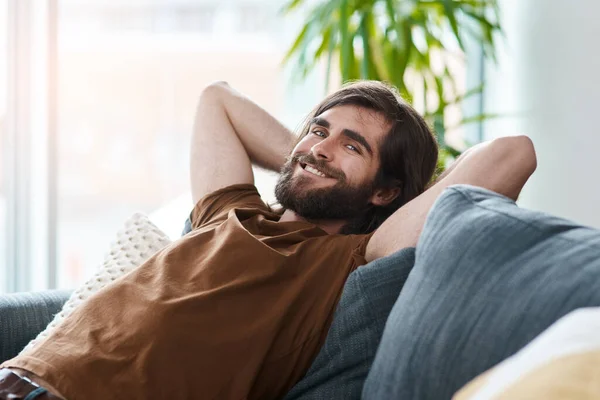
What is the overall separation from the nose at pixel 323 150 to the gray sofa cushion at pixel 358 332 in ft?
1.39

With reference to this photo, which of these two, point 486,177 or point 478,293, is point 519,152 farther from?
point 478,293

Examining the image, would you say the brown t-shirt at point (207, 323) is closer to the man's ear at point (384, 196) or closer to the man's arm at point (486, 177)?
the man's arm at point (486, 177)

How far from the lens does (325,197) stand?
1.85 m

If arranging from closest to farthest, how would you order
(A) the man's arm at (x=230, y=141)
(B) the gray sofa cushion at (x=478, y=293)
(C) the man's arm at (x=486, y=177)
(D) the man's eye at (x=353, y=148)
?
(B) the gray sofa cushion at (x=478, y=293)
(C) the man's arm at (x=486, y=177)
(D) the man's eye at (x=353, y=148)
(A) the man's arm at (x=230, y=141)

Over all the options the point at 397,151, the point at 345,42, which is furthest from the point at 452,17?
the point at 397,151

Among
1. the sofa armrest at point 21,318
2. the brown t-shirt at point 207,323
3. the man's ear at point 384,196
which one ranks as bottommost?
the sofa armrest at point 21,318

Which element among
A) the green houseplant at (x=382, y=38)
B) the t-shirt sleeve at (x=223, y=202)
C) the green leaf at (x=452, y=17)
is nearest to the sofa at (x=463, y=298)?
the t-shirt sleeve at (x=223, y=202)

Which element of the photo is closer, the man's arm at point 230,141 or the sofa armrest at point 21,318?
the sofa armrest at point 21,318

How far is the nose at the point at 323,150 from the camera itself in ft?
6.11

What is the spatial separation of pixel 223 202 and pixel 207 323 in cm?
48

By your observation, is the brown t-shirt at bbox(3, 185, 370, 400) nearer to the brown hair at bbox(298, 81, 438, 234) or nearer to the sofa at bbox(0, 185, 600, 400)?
the sofa at bbox(0, 185, 600, 400)

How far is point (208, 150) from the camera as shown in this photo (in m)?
2.12

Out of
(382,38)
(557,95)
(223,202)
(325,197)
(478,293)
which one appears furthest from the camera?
(382,38)

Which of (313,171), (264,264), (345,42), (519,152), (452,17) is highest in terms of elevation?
(452,17)
